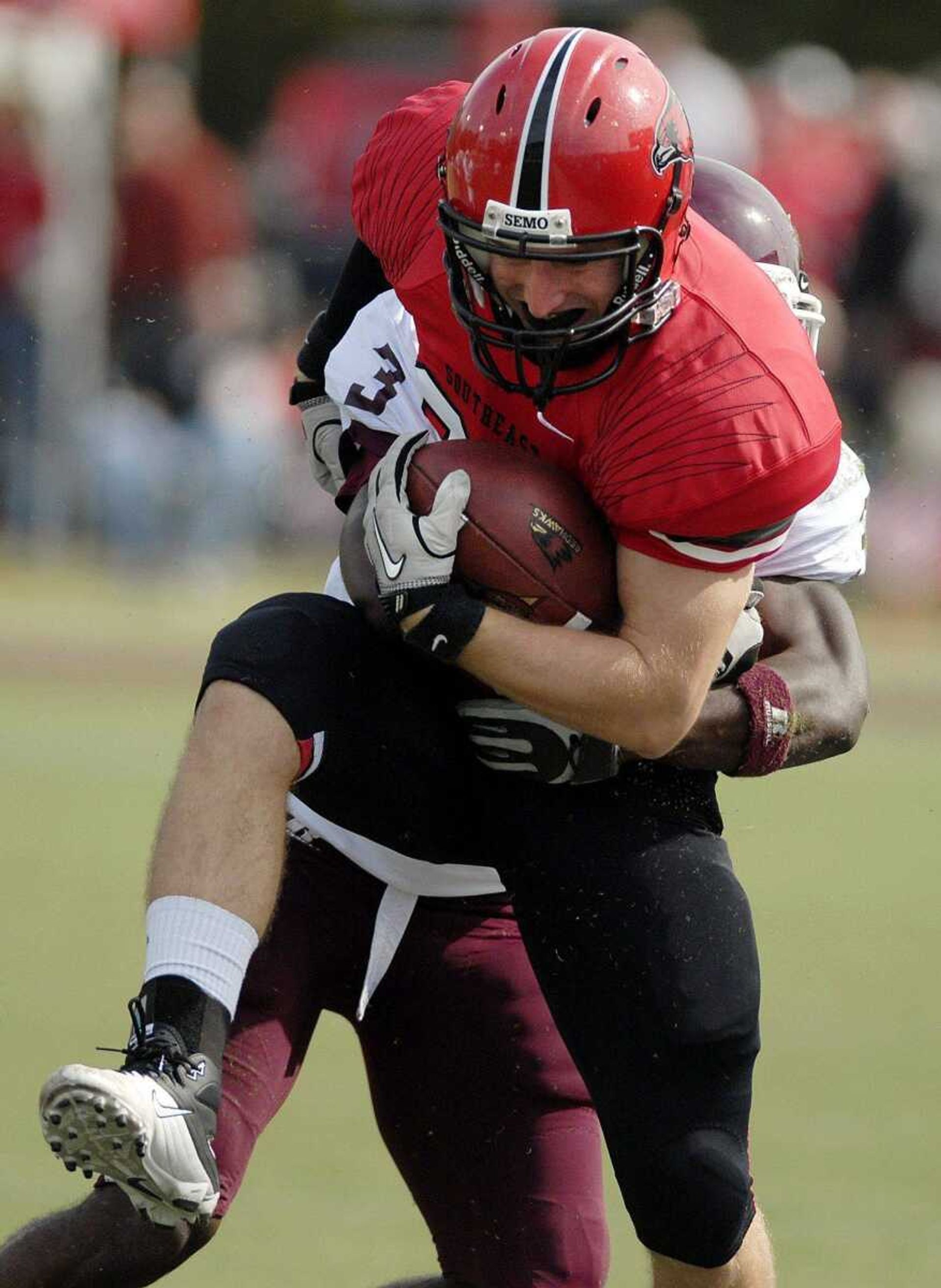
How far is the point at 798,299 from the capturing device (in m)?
3.90

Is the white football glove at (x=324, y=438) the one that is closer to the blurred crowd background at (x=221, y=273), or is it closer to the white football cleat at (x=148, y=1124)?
the white football cleat at (x=148, y=1124)

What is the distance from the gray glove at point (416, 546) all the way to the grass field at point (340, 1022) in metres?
1.47

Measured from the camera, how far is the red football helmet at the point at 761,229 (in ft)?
12.7

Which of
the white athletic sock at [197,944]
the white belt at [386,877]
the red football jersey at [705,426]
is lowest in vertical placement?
the white belt at [386,877]

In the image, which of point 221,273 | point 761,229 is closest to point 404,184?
point 761,229

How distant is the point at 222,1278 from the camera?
4.23 meters

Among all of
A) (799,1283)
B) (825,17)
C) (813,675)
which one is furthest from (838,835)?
(825,17)

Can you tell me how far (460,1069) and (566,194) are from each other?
137 cm

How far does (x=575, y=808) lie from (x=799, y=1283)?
125 cm

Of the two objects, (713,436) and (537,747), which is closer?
(713,436)

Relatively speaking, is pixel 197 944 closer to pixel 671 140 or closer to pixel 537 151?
pixel 537 151

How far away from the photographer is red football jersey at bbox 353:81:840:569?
3.24 m

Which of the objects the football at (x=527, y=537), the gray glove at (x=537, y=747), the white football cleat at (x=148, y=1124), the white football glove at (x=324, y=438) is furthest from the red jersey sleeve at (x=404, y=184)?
the white football cleat at (x=148, y=1124)

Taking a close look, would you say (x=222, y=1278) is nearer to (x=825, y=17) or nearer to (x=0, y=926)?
(x=0, y=926)
